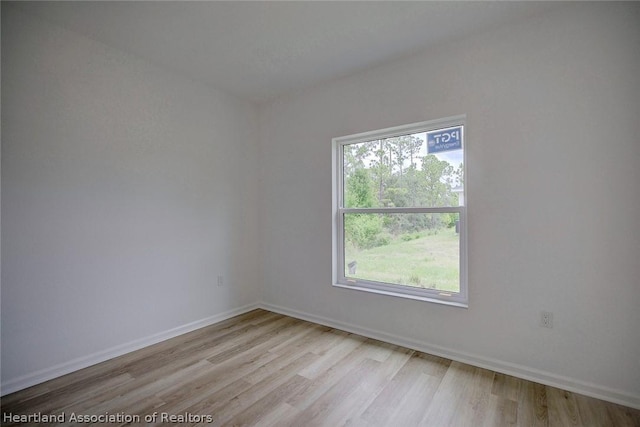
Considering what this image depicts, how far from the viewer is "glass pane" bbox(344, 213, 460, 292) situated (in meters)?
2.65

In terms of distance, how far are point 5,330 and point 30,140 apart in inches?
52.0

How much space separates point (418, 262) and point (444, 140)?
113 centimetres

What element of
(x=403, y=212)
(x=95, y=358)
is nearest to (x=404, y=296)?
(x=403, y=212)

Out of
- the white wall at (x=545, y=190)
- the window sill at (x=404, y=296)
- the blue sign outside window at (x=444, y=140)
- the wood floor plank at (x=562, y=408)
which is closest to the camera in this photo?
the wood floor plank at (x=562, y=408)

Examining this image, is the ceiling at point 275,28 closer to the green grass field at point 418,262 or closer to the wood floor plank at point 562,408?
the green grass field at point 418,262

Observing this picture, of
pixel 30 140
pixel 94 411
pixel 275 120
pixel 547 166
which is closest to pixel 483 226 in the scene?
pixel 547 166

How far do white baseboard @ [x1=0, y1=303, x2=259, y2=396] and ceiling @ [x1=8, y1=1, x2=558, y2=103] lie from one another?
2571mm

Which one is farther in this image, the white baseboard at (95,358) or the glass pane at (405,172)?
the glass pane at (405,172)

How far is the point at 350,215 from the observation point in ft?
10.7

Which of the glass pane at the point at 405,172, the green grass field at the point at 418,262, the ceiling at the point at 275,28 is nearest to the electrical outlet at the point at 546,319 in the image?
the green grass field at the point at 418,262

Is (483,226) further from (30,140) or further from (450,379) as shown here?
(30,140)

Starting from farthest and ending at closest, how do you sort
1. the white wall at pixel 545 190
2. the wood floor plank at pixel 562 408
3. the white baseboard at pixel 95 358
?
1. the white baseboard at pixel 95 358
2. the white wall at pixel 545 190
3. the wood floor plank at pixel 562 408

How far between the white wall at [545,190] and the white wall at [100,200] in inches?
75.6

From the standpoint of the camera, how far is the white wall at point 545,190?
6.31 feet
